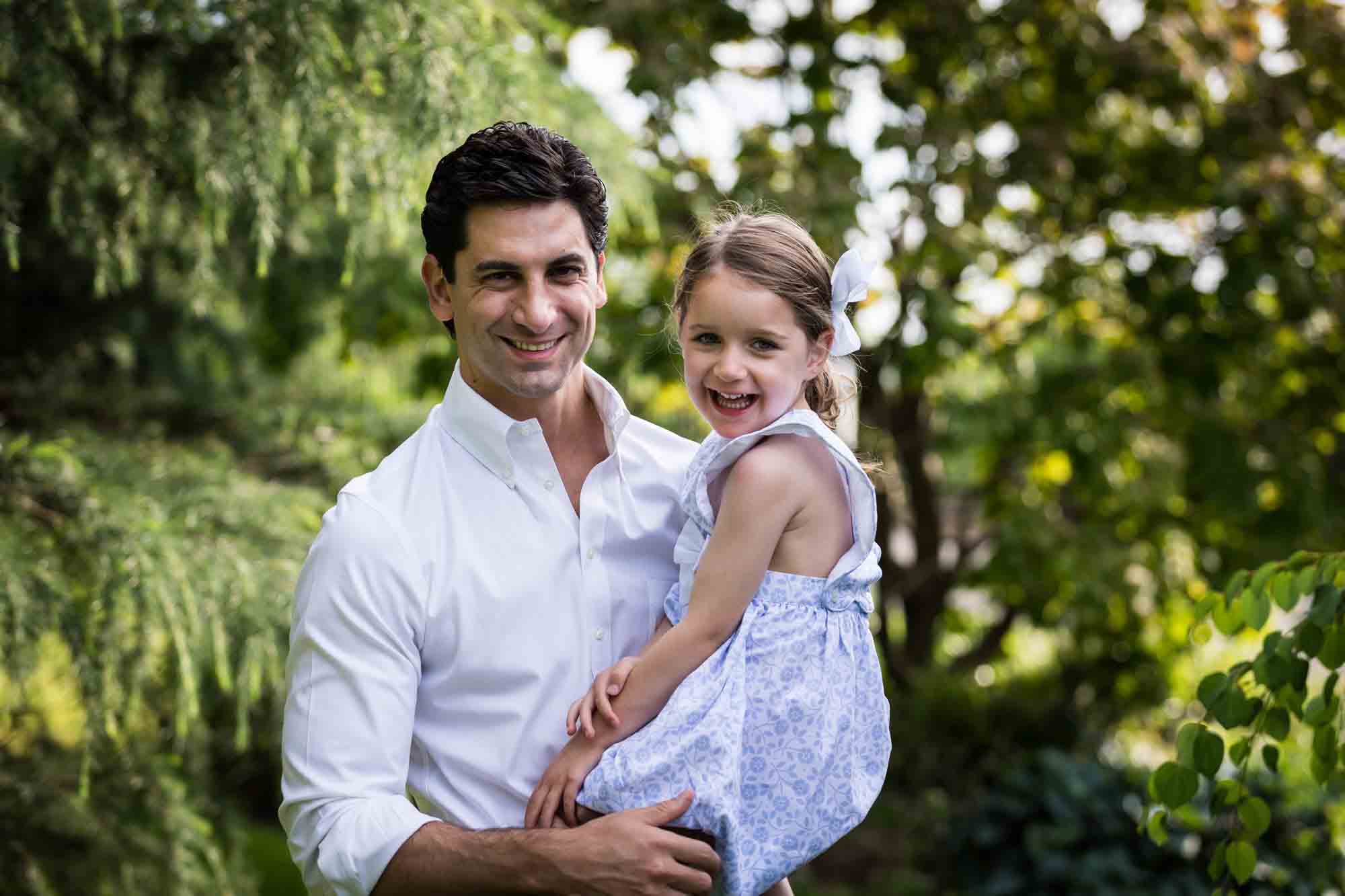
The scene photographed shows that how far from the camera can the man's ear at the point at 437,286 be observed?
204cm

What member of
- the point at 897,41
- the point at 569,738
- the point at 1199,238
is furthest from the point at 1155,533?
the point at 569,738

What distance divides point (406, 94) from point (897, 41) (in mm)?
3192

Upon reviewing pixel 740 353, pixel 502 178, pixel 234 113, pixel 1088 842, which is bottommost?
pixel 1088 842

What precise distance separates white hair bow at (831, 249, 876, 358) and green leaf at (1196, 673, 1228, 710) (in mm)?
785

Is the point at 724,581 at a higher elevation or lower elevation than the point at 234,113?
lower

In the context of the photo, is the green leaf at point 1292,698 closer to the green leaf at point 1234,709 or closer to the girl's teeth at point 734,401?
the green leaf at point 1234,709

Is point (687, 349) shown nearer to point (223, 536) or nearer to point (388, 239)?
point (223, 536)

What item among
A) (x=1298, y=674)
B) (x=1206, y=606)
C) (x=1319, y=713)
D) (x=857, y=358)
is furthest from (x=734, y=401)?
(x=857, y=358)

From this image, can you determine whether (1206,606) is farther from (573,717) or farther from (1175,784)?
(573,717)

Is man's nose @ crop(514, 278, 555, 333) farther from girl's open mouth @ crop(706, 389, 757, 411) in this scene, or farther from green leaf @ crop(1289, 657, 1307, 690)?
green leaf @ crop(1289, 657, 1307, 690)

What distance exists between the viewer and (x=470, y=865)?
1.73 meters

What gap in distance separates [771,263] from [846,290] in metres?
0.17

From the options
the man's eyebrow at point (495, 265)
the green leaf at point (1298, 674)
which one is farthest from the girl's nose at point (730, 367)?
the green leaf at point (1298, 674)

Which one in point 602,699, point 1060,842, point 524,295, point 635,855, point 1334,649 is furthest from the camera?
point 1060,842
